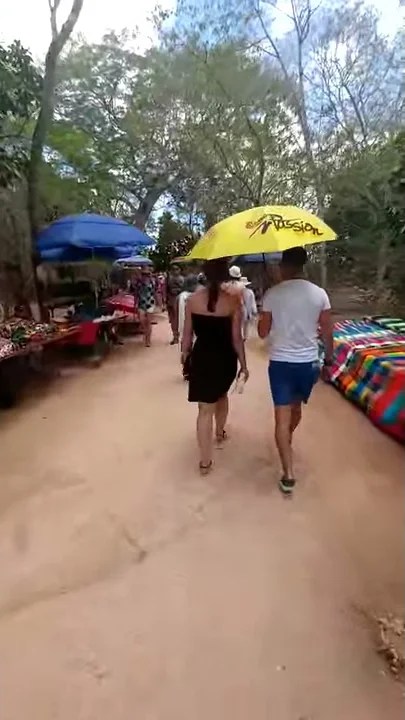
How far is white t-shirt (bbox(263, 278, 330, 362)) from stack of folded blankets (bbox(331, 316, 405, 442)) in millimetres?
1362

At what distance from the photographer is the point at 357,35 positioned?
42.8 ft

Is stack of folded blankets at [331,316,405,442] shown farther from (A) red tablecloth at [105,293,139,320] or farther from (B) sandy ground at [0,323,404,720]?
(A) red tablecloth at [105,293,139,320]

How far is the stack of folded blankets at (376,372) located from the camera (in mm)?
4828

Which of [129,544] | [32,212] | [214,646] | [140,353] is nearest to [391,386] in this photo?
[129,544]

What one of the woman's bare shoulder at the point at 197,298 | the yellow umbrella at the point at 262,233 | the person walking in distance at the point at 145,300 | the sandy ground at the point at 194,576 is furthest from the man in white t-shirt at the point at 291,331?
the person walking in distance at the point at 145,300

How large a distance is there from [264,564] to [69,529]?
3.66 ft

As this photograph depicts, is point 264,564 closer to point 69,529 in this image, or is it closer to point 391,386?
point 69,529

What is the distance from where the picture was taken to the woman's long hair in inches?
146

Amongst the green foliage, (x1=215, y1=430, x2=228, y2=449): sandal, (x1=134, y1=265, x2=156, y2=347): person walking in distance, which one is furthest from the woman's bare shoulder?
the green foliage

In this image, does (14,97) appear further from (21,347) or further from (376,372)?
(376,372)

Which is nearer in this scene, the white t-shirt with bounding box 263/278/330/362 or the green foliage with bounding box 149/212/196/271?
the white t-shirt with bounding box 263/278/330/362

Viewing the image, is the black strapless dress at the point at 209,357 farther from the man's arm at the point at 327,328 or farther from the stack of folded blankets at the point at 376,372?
the stack of folded blankets at the point at 376,372

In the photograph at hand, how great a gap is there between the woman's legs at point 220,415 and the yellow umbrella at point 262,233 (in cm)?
108

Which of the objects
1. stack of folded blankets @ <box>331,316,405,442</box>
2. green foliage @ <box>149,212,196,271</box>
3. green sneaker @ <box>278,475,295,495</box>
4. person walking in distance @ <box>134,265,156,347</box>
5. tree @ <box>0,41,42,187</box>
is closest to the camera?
green sneaker @ <box>278,475,295,495</box>
